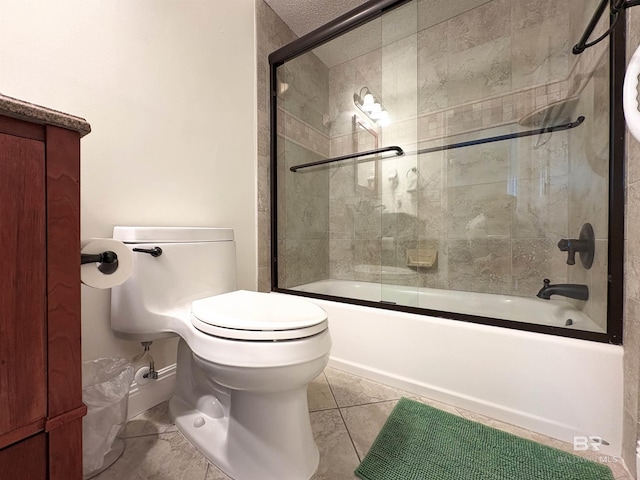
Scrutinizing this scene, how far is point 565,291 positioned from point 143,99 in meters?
1.87

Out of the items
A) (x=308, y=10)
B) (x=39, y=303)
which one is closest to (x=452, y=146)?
(x=308, y=10)

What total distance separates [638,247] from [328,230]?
1.55 metres

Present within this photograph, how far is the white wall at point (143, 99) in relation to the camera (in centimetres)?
81

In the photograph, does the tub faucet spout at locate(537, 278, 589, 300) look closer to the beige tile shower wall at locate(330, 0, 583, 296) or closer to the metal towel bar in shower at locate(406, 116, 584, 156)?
the beige tile shower wall at locate(330, 0, 583, 296)

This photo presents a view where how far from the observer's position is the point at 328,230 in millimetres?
2070

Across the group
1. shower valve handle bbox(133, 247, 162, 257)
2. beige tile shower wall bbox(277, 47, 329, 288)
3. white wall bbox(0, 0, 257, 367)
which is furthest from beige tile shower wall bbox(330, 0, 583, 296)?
shower valve handle bbox(133, 247, 162, 257)

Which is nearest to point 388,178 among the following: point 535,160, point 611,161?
point 535,160

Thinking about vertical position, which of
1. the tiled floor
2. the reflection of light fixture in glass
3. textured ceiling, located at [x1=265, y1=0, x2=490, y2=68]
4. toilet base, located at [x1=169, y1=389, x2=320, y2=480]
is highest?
textured ceiling, located at [x1=265, y1=0, x2=490, y2=68]

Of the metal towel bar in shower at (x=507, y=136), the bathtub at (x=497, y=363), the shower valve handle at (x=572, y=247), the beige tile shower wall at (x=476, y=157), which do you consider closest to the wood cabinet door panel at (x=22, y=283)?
the bathtub at (x=497, y=363)

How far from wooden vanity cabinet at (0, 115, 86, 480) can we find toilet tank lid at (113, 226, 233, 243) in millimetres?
501

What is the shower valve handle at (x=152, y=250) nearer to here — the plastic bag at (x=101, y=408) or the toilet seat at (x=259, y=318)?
the toilet seat at (x=259, y=318)

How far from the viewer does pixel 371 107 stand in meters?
1.89

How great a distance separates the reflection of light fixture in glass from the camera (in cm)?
183

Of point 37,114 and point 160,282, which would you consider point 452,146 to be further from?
point 37,114
